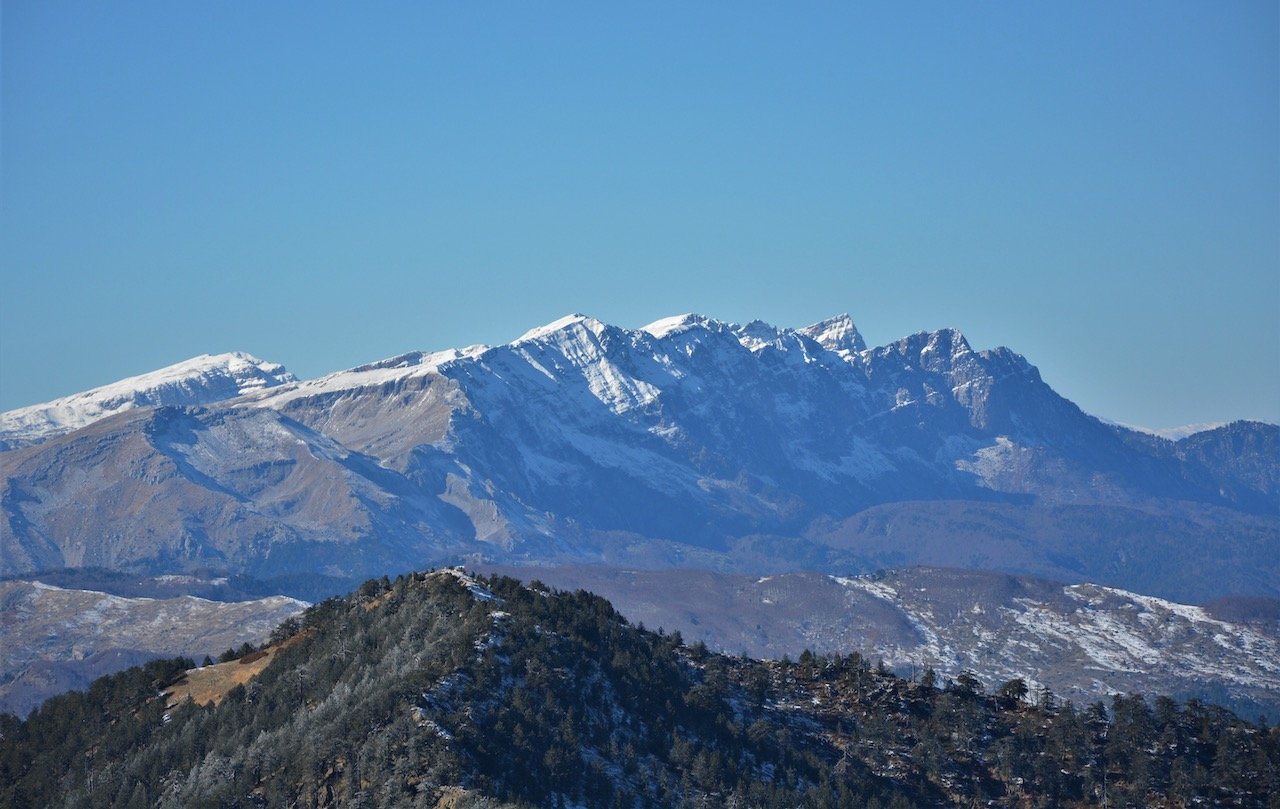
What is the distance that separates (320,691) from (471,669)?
61.1ft

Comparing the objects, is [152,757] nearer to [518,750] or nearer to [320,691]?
[320,691]

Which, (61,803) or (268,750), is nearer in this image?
(268,750)

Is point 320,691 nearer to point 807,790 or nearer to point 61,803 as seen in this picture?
point 61,803

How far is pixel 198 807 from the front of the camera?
178 m

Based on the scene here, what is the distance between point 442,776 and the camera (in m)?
170

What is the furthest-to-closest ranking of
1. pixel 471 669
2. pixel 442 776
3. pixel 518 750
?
1. pixel 471 669
2. pixel 518 750
3. pixel 442 776

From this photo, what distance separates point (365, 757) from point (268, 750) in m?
15.3

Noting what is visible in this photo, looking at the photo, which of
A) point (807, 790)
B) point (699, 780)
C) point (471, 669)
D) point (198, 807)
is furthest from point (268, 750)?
point (807, 790)

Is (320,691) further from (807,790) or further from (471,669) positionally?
(807,790)

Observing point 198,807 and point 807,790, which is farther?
point 807,790

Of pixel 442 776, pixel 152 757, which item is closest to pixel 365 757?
pixel 442 776

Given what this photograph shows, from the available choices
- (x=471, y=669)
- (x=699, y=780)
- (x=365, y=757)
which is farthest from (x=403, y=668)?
(x=699, y=780)

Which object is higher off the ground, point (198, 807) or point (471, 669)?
point (471, 669)

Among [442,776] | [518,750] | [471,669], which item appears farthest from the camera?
[471,669]
